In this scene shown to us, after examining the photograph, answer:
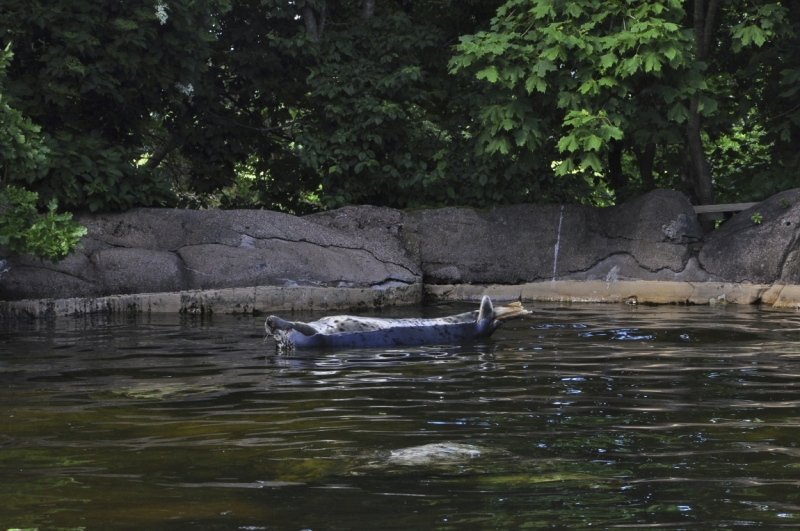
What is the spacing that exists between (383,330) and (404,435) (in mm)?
4192

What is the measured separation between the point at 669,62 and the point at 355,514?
1157cm

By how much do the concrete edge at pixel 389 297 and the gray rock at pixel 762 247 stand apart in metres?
0.35

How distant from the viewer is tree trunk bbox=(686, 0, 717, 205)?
16219 millimetres

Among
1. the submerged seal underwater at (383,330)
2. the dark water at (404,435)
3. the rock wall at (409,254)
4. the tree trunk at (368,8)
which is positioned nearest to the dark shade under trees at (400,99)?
the tree trunk at (368,8)

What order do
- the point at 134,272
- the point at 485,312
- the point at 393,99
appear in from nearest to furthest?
the point at 485,312 < the point at 134,272 < the point at 393,99

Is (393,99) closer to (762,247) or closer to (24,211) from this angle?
(762,247)

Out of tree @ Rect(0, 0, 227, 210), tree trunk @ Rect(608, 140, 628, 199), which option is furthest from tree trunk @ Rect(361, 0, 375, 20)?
tree trunk @ Rect(608, 140, 628, 199)

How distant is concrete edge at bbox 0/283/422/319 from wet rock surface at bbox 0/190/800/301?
0.97ft

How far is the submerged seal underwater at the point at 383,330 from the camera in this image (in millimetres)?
9359

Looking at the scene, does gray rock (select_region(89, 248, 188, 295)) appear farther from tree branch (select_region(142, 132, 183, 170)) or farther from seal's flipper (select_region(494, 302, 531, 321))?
seal's flipper (select_region(494, 302, 531, 321))

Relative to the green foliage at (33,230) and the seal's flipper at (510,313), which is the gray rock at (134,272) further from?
the seal's flipper at (510,313)

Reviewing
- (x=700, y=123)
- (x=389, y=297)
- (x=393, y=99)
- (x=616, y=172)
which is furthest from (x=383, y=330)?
(x=616, y=172)

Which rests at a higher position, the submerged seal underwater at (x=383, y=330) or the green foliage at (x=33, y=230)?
the green foliage at (x=33, y=230)

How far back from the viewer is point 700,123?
16656 millimetres
